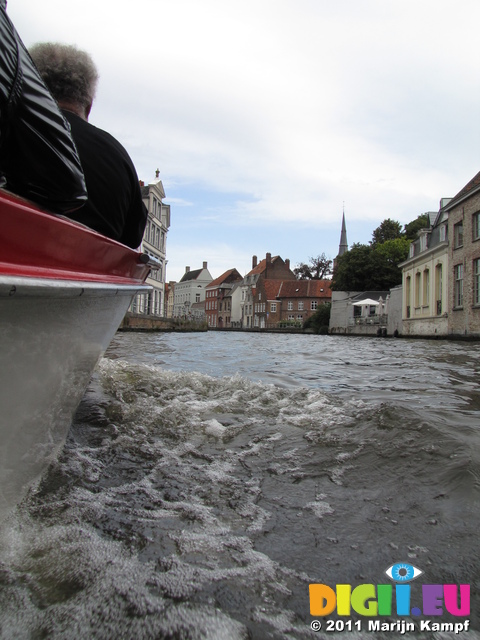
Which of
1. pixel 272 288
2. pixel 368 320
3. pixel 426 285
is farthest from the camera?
pixel 272 288

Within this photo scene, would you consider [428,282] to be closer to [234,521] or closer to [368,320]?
[368,320]

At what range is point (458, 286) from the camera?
19.4 meters

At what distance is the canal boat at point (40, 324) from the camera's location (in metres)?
1.19

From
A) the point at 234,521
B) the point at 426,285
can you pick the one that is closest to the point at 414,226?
the point at 426,285

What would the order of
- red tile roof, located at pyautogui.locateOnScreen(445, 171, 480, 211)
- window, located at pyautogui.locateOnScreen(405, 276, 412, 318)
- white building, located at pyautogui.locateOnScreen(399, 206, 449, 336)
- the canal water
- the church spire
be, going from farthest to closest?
the church spire, window, located at pyautogui.locateOnScreen(405, 276, 412, 318), white building, located at pyautogui.locateOnScreen(399, 206, 449, 336), red tile roof, located at pyautogui.locateOnScreen(445, 171, 480, 211), the canal water

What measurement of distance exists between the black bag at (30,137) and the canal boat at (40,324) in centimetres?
7

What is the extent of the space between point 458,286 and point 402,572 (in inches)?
802

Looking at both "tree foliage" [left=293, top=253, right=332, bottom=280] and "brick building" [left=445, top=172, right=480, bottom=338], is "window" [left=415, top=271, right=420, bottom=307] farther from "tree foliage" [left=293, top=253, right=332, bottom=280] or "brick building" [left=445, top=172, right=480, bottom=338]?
"tree foliage" [left=293, top=253, right=332, bottom=280]

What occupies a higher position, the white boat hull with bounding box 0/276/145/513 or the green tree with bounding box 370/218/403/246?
the green tree with bounding box 370/218/403/246

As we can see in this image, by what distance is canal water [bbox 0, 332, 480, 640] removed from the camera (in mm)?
1046

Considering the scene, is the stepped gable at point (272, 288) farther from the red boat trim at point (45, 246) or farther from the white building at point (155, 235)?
the red boat trim at point (45, 246)

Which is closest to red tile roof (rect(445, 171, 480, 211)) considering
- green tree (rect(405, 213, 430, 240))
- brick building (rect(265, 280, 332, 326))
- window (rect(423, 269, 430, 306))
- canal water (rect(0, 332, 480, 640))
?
window (rect(423, 269, 430, 306))

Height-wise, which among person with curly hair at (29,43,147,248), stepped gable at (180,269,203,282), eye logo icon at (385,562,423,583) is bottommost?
eye logo icon at (385,562,423,583)

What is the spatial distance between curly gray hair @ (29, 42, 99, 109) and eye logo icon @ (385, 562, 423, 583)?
2404 millimetres
